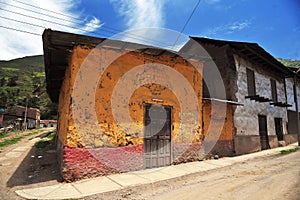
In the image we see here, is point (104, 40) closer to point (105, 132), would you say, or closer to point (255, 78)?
point (105, 132)

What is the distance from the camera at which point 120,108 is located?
5.98 meters

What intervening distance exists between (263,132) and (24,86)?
276 ft

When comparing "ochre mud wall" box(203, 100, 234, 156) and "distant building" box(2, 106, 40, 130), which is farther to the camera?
"distant building" box(2, 106, 40, 130)

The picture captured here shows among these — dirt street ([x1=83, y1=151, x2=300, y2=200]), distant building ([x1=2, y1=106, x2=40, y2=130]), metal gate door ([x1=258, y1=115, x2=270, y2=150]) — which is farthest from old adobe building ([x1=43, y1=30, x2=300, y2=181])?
distant building ([x1=2, y1=106, x2=40, y2=130])

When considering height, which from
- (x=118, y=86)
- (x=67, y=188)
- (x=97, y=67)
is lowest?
(x=67, y=188)

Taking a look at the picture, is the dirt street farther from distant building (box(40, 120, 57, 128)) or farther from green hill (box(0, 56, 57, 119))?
distant building (box(40, 120, 57, 128))

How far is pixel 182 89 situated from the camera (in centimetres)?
745

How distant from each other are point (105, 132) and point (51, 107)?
167ft

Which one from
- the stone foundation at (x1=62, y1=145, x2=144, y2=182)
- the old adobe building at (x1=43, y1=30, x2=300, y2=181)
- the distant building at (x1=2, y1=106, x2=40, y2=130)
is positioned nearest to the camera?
the stone foundation at (x1=62, y1=145, x2=144, y2=182)

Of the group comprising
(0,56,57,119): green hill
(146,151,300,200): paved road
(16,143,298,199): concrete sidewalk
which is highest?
(0,56,57,119): green hill

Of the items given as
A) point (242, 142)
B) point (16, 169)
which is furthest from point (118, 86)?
point (242, 142)

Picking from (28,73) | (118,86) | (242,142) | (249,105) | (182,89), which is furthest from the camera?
(28,73)

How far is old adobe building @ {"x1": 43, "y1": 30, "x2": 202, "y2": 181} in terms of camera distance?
5.23m

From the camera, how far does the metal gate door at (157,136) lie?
6457 millimetres
